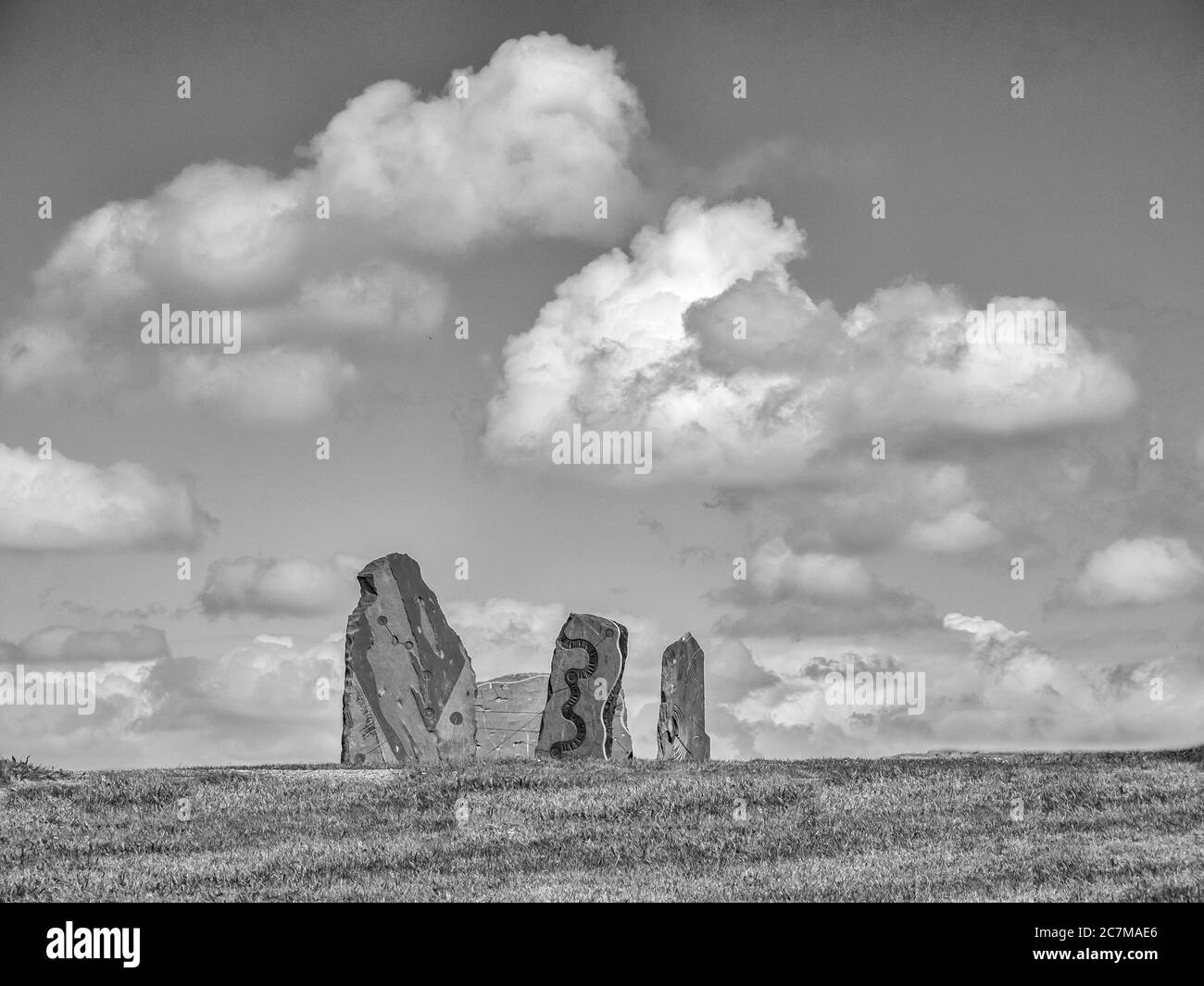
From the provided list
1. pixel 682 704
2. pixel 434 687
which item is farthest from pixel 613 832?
pixel 682 704

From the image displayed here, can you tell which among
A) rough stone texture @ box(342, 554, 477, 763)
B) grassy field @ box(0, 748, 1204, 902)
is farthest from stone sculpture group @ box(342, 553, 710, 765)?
grassy field @ box(0, 748, 1204, 902)

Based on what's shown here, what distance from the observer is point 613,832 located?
18422 mm

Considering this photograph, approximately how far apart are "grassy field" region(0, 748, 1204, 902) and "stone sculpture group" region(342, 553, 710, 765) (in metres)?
1.69

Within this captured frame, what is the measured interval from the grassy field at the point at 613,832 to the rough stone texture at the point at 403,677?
1532 mm

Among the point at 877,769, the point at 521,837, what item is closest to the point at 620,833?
the point at 521,837

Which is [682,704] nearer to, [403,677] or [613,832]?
[403,677]

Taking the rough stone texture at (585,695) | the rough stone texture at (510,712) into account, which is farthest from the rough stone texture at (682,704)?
the rough stone texture at (510,712)

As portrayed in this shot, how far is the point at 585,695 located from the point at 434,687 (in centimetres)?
282

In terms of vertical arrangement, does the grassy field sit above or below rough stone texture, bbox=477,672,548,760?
below

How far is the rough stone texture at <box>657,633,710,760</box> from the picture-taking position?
27.1 m

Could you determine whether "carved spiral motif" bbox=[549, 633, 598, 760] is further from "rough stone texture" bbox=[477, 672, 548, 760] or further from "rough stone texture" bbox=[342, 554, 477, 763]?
"rough stone texture" bbox=[477, 672, 548, 760]

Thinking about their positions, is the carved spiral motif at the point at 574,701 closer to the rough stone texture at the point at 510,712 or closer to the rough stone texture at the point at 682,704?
the rough stone texture at the point at 682,704
